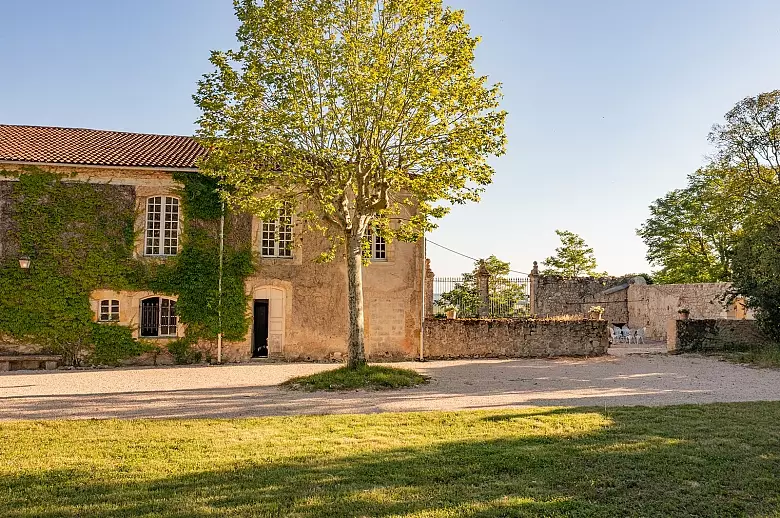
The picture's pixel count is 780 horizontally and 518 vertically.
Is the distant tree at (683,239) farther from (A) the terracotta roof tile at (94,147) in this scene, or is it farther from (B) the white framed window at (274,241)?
(A) the terracotta roof tile at (94,147)

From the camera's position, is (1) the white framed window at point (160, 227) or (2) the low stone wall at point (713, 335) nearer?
(1) the white framed window at point (160, 227)

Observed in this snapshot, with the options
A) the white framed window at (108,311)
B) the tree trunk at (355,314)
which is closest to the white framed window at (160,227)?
the white framed window at (108,311)

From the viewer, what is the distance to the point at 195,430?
776 cm

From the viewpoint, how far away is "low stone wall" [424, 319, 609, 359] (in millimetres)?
19297

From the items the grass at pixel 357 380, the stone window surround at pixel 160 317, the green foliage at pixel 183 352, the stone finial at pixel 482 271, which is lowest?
the grass at pixel 357 380

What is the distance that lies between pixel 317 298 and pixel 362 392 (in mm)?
7197

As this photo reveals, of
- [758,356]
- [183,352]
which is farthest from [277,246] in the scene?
[758,356]

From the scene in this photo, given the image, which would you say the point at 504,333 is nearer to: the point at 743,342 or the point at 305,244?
the point at 305,244

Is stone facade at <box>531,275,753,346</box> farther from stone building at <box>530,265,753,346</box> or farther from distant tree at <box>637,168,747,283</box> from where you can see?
distant tree at <box>637,168,747,283</box>

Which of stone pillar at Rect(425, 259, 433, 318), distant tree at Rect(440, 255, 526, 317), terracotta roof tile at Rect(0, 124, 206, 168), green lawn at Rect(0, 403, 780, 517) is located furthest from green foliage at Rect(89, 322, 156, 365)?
distant tree at Rect(440, 255, 526, 317)

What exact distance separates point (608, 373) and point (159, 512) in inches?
511

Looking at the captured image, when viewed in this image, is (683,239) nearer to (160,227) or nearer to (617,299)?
(617,299)

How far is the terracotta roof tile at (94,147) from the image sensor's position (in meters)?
17.3

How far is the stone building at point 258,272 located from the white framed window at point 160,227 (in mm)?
30
